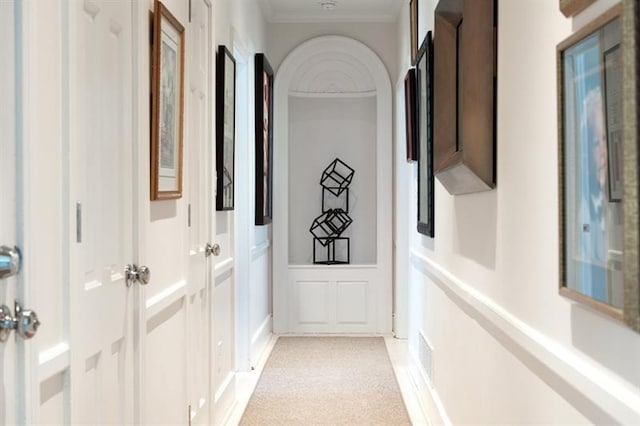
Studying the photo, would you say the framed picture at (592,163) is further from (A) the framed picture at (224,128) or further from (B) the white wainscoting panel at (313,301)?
(B) the white wainscoting panel at (313,301)

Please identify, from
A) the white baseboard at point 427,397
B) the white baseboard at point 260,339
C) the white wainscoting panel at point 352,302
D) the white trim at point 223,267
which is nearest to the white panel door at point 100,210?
the white trim at point 223,267

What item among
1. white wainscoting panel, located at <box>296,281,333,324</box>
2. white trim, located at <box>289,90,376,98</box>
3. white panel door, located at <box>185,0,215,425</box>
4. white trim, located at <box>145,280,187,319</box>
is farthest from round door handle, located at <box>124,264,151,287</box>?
white trim, located at <box>289,90,376,98</box>

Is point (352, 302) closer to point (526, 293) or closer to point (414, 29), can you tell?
point (414, 29)

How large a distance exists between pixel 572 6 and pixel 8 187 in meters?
1.07

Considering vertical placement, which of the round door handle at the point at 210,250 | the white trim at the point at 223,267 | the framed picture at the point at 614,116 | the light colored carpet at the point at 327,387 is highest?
the framed picture at the point at 614,116

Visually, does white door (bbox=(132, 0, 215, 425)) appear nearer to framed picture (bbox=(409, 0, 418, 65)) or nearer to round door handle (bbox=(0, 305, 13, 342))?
round door handle (bbox=(0, 305, 13, 342))

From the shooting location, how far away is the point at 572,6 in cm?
123

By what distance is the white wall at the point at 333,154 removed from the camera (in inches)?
233

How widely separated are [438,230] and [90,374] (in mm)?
1877

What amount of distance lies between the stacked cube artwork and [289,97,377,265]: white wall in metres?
0.05

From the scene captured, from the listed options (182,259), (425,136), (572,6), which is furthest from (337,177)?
(572,6)

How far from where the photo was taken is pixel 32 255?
121 centimetres

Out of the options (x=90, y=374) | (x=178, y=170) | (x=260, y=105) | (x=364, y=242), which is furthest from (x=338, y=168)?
(x=90, y=374)

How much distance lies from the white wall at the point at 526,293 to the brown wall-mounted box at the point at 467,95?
49mm
